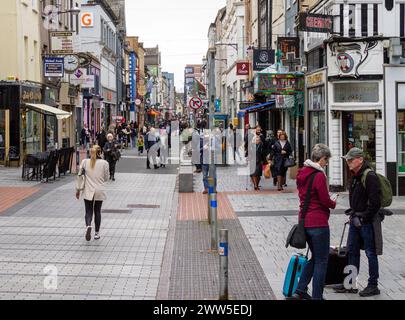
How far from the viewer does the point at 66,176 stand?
2609 centimetres

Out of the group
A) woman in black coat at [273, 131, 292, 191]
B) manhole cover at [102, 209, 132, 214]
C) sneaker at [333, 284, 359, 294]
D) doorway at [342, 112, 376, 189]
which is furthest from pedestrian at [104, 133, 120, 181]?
sneaker at [333, 284, 359, 294]

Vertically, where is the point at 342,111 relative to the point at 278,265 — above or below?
above

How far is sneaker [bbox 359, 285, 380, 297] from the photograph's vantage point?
905 centimetres

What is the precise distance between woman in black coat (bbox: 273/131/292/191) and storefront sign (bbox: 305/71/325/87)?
2026 millimetres

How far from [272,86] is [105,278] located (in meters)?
16.0

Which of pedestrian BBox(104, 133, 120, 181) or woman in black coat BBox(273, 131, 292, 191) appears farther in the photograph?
pedestrian BBox(104, 133, 120, 181)

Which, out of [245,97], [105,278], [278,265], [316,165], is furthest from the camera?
[245,97]

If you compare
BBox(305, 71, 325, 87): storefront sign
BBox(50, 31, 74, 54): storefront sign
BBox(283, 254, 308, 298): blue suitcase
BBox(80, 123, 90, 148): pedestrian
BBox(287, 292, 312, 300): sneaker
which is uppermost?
BBox(50, 31, 74, 54): storefront sign

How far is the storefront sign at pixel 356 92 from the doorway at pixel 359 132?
1.48 ft

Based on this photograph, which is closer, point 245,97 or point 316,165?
point 316,165

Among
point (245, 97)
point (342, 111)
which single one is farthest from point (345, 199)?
point (245, 97)

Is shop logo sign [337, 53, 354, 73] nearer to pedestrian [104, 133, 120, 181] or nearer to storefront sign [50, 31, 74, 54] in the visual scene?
pedestrian [104, 133, 120, 181]

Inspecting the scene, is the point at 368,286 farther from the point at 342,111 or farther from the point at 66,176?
the point at 66,176

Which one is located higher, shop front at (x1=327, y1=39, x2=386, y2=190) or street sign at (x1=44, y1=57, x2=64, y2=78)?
street sign at (x1=44, y1=57, x2=64, y2=78)
